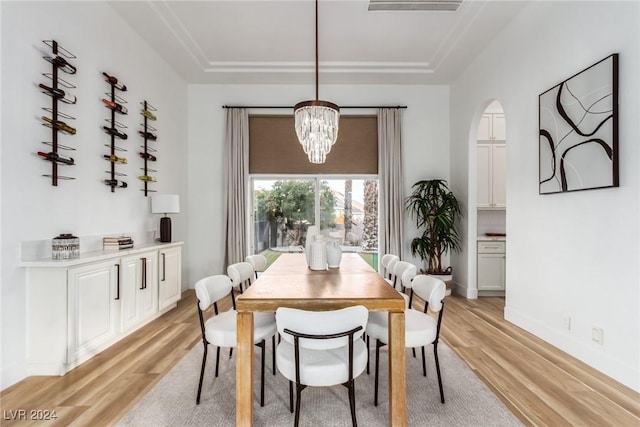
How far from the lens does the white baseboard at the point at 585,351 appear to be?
93.3 inches

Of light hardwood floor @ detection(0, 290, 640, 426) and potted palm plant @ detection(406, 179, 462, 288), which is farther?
potted palm plant @ detection(406, 179, 462, 288)

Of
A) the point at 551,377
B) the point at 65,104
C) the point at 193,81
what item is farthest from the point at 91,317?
the point at 193,81

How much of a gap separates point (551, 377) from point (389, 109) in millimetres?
4270

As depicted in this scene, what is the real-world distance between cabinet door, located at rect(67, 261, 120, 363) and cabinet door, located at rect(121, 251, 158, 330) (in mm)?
136

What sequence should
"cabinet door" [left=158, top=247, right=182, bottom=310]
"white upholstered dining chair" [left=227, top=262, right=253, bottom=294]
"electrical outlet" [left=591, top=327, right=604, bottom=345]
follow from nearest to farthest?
"electrical outlet" [left=591, top=327, right=604, bottom=345] → "white upholstered dining chair" [left=227, top=262, right=253, bottom=294] → "cabinet door" [left=158, top=247, right=182, bottom=310]

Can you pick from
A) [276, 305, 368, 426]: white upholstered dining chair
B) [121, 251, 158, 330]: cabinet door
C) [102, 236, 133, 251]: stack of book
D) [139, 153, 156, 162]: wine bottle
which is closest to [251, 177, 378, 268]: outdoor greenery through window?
[139, 153, 156, 162]: wine bottle

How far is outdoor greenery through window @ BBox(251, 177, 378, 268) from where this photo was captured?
5695 millimetres

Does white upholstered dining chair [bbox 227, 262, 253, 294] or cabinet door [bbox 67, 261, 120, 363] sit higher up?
white upholstered dining chair [bbox 227, 262, 253, 294]

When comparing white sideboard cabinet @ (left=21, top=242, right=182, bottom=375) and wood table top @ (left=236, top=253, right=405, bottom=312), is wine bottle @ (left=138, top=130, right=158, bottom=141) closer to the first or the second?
white sideboard cabinet @ (left=21, top=242, right=182, bottom=375)

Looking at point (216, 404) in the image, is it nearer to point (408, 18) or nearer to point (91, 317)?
point (91, 317)

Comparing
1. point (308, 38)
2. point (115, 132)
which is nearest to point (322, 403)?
point (115, 132)

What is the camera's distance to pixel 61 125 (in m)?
2.80

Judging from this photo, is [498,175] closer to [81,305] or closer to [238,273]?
[238,273]

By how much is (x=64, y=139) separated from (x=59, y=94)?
384 mm
